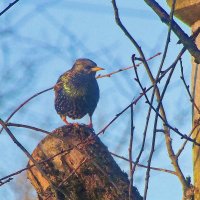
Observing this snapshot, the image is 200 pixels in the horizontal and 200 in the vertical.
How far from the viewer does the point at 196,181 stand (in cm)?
241

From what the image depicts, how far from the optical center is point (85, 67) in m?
5.31

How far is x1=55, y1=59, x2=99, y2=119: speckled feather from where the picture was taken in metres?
4.87

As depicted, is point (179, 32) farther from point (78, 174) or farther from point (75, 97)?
point (75, 97)

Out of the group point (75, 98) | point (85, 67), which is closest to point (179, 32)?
point (75, 98)

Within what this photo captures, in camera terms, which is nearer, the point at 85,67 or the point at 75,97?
Result: the point at 75,97

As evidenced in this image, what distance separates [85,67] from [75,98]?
1.60 ft

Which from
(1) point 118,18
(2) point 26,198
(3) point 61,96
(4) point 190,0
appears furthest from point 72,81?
(2) point 26,198

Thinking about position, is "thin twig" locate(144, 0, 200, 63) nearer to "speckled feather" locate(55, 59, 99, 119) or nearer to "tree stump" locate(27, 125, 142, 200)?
"tree stump" locate(27, 125, 142, 200)

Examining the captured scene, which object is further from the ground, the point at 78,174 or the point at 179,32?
the point at 78,174

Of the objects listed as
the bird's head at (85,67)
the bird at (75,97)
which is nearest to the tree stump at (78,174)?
the bird at (75,97)

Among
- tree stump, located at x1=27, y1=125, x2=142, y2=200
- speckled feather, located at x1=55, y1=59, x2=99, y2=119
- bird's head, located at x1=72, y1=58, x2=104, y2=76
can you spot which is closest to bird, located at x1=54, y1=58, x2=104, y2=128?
speckled feather, located at x1=55, y1=59, x2=99, y2=119

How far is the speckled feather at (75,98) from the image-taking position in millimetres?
4871

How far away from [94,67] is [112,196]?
7.62 ft

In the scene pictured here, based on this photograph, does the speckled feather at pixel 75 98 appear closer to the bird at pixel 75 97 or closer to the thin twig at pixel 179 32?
the bird at pixel 75 97
